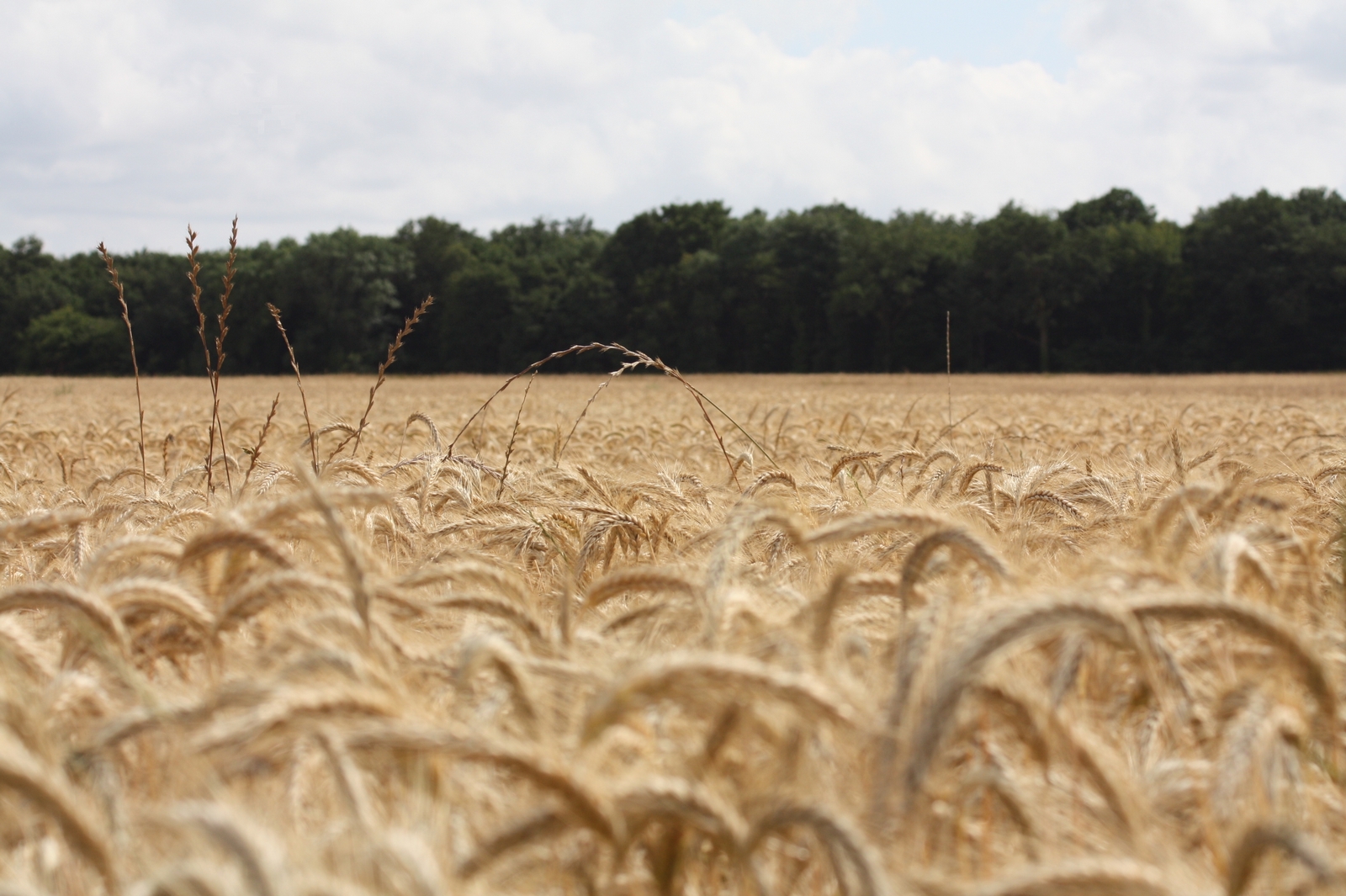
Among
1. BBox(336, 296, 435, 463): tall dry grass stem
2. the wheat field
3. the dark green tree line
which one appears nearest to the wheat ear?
the wheat field

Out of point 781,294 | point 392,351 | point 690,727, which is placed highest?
point 781,294

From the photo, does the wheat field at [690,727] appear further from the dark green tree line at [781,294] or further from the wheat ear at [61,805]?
the dark green tree line at [781,294]

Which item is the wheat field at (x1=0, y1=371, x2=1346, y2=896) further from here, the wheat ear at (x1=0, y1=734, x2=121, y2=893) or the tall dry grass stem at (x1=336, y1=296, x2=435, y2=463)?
the tall dry grass stem at (x1=336, y1=296, x2=435, y2=463)

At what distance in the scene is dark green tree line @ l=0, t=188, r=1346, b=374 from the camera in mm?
53281

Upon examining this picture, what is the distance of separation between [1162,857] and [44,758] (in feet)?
4.67


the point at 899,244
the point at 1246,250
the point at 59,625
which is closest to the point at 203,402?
the point at 59,625

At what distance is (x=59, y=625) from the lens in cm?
204

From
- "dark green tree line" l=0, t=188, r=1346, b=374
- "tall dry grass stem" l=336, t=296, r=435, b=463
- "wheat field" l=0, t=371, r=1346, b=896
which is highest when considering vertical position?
"dark green tree line" l=0, t=188, r=1346, b=374

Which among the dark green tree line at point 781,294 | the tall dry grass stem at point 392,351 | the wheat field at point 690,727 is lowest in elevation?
the wheat field at point 690,727

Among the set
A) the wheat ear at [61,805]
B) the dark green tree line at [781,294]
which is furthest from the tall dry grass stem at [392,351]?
the dark green tree line at [781,294]

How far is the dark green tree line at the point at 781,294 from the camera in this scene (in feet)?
175

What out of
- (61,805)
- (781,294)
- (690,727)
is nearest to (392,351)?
(690,727)

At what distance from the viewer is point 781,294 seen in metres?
64.2

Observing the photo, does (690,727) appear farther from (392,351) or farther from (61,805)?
(392,351)
